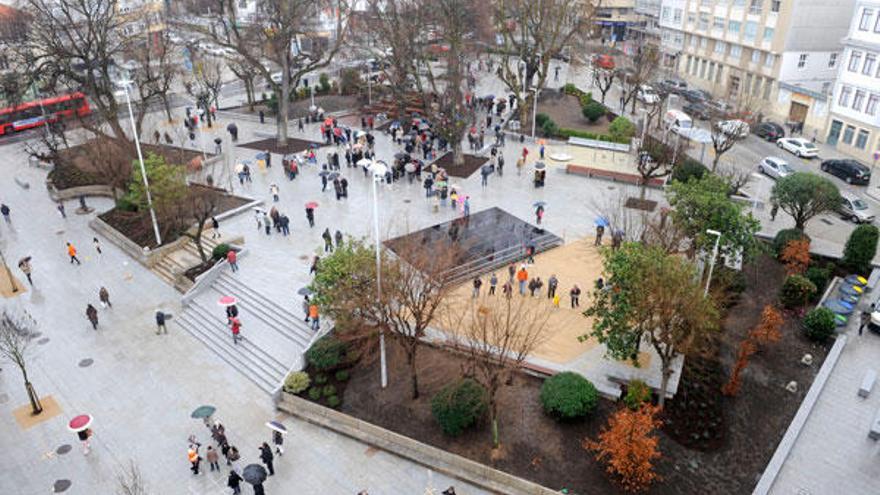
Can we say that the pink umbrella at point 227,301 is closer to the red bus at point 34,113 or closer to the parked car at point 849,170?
the red bus at point 34,113

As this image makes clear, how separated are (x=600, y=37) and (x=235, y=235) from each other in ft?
251

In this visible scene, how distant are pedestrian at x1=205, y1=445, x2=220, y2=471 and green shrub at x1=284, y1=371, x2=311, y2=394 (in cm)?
327

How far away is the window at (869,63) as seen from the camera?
43.3 metres

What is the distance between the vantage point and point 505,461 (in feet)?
65.6

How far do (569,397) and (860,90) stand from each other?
3840 centimetres

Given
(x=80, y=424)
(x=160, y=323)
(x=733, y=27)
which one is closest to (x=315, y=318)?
(x=160, y=323)

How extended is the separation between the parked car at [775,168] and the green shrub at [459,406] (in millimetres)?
30039

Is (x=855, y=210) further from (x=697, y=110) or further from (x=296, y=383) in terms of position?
(x=296, y=383)

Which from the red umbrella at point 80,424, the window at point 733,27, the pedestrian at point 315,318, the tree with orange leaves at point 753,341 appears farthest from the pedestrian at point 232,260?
the window at point 733,27

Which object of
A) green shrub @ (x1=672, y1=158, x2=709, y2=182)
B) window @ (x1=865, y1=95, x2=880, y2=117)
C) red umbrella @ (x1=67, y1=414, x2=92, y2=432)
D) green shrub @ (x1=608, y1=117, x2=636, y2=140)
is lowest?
red umbrella @ (x1=67, y1=414, x2=92, y2=432)

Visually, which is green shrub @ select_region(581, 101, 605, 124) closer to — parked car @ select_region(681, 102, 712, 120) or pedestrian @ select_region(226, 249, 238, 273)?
parked car @ select_region(681, 102, 712, 120)

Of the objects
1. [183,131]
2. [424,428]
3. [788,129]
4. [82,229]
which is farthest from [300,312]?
[788,129]

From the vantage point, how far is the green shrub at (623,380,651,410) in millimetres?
21297

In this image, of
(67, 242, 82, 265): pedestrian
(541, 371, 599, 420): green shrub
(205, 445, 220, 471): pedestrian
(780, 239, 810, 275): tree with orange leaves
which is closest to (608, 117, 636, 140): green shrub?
(780, 239, 810, 275): tree with orange leaves
